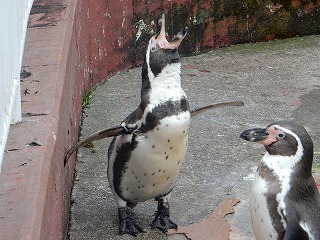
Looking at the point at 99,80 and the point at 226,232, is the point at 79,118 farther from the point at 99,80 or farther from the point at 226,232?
the point at 226,232

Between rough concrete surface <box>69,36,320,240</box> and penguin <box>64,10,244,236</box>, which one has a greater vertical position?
penguin <box>64,10,244,236</box>

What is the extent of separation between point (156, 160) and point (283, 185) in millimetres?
683

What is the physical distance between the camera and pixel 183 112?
3.77 m

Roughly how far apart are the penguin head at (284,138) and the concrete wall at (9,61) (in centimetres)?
103

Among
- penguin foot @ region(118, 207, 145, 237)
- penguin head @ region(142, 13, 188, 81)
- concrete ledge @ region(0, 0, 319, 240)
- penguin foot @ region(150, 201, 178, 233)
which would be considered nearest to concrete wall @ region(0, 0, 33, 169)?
concrete ledge @ region(0, 0, 319, 240)

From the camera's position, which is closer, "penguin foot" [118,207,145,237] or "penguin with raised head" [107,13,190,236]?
"penguin with raised head" [107,13,190,236]

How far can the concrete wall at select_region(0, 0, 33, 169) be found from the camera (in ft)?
8.93

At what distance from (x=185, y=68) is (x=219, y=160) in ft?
5.90

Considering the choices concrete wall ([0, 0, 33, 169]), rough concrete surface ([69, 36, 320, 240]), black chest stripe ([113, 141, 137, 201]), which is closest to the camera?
concrete wall ([0, 0, 33, 169])

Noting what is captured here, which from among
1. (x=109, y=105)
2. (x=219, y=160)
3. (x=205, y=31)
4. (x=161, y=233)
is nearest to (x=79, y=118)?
(x=109, y=105)

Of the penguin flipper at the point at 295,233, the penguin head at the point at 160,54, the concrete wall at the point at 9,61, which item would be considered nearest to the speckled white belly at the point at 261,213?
the penguin flipper at the point at 295,233

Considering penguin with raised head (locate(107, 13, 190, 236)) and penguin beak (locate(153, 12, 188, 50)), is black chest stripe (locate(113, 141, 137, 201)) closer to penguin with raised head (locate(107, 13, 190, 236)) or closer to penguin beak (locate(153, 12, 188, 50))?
penguin with raised head (locate(107, 13, 190, 236))

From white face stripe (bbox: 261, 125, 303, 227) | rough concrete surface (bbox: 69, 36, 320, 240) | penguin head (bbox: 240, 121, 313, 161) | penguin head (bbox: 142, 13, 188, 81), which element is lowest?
rough concrete surface (bbox: 69, 36, 320, 240)

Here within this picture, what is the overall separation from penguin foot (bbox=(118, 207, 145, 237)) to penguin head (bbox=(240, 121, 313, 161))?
84cm
